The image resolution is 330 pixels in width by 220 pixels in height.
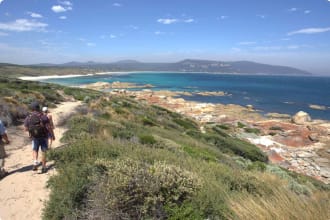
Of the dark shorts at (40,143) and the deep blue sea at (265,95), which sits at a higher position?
the dark shorts at (40,143)

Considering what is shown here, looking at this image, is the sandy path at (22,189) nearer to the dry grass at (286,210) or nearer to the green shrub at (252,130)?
the dry grass at (286,210)

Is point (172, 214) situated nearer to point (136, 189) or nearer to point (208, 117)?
point (136, 189)

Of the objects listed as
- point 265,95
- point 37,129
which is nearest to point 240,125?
point 37,129

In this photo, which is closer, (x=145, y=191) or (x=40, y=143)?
(x=145, y=191)

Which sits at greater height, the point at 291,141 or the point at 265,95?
the point at 265,95

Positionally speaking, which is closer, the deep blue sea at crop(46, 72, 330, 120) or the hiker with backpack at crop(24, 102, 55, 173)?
the hiker with backpack at crop(24, 102, 55, 173)

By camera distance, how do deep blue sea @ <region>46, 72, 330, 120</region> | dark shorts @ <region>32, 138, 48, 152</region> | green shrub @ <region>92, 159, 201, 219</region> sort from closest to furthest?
1. green shrub @ <region>92, 159, 201, 219</region>
2. dark shorts @ <region>32, 138, 48, 152</region>
3. deep blue sea @ <region>46, 72, 330, 120</region>

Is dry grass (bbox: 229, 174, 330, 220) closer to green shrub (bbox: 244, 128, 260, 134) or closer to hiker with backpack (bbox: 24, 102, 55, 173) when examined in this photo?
hiker with backpack (bbox: 24, 102, 55, 173)

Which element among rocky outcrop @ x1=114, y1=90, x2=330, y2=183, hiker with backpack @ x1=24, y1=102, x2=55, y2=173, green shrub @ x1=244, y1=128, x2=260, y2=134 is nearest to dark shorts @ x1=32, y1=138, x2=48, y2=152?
hiker with backpack @ x1=24, y1=102, x2=55, y2=173

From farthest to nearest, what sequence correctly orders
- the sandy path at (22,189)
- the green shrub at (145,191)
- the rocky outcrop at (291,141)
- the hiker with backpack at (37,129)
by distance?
the rocky outcrop at (291,141) → the hiker with backpack at (37,129) → the sandy path at (22,189) → the green shrub at (145,191)

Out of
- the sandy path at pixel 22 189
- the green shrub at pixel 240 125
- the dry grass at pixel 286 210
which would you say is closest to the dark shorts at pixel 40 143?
the sandy path at pixel 22 189

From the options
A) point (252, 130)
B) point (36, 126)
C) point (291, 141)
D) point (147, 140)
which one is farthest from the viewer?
point (252, 130)

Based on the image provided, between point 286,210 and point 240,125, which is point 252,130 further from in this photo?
point 286,210

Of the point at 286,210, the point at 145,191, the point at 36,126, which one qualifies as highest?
the point at 36,126
